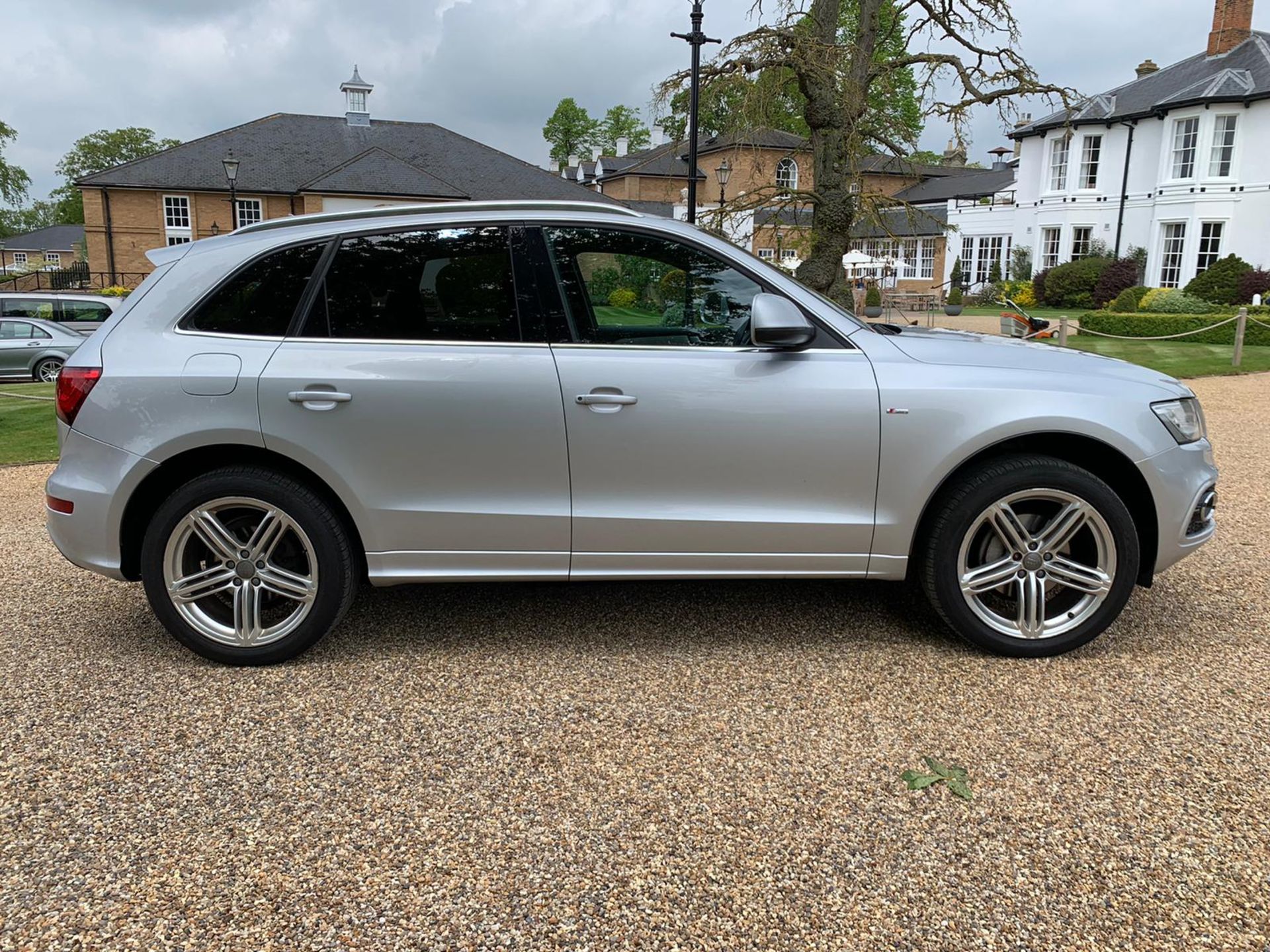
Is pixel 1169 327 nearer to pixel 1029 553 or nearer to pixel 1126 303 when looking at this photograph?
pixel 1126 303

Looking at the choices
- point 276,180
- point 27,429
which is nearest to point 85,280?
point 276,180

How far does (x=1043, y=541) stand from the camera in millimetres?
3783

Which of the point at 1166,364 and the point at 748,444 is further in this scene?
the point at 1166,364

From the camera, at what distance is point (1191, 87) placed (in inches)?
1289

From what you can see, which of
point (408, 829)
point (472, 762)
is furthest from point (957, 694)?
point (408, 829)

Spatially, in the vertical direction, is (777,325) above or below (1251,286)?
below

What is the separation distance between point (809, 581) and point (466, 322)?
2360 millimetres

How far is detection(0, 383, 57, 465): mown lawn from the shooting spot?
9461 mm

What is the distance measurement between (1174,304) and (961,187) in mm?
26581

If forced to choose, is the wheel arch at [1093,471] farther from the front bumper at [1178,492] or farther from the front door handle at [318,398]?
the front door handle at [318,398]

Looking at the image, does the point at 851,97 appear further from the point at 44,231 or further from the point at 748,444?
the point at 44,231

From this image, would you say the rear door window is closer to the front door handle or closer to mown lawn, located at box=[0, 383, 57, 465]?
the front door handle

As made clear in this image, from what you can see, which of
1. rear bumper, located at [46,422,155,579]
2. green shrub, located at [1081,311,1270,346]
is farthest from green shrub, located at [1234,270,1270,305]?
rear bumper, located at [46,422,155,579]

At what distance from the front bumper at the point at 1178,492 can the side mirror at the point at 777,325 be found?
1489mm
